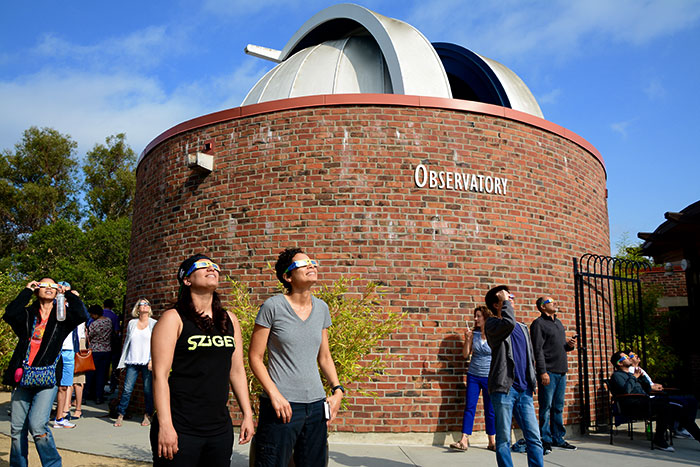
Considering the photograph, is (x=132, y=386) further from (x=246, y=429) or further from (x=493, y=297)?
(x=493, y=297)

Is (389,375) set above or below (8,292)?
below

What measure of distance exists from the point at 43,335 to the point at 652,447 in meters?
6.79

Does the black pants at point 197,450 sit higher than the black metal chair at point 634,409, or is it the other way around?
the black pants at point 197,450

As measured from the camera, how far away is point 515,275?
23.0ft

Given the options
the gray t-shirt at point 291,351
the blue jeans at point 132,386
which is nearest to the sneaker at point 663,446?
the gray t-shirt at point 291,351

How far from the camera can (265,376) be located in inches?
120

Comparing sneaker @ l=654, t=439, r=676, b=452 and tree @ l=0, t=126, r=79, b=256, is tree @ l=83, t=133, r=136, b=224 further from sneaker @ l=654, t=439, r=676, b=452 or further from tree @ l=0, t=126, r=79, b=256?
sneaker @ l=654, t=439, r=676, b=452

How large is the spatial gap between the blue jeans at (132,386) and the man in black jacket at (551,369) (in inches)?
196

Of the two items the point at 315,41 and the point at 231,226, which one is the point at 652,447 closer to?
the point at 231,226

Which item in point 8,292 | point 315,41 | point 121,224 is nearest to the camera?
point 8,292

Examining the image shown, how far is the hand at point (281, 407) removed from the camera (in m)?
2.96

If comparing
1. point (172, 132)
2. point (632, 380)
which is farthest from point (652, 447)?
point (172, 132)

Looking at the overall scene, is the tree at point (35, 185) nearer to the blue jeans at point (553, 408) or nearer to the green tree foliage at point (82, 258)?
the green tree foliage at point (82, 258)

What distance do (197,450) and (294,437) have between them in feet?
1.87
